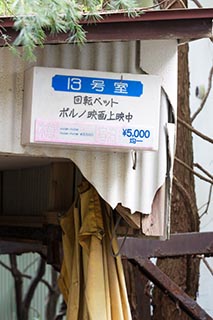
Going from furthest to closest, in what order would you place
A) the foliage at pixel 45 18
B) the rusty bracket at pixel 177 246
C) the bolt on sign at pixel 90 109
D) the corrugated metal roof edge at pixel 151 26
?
1. the rusty bracket at pixel 177 246
2. the bolt on sign at pixel 90 109
3. the corrugated metal roof edge at pixel 151 26
4. the foliage at pixel 45 18

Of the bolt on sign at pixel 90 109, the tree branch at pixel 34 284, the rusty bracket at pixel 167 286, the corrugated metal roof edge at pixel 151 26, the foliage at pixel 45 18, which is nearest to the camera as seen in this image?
the foliage at pixel 45 18

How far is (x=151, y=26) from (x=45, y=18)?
17.7 inches

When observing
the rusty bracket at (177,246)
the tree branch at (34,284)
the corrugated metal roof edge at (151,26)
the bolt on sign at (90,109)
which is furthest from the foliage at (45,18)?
the tree branch at (34,284)

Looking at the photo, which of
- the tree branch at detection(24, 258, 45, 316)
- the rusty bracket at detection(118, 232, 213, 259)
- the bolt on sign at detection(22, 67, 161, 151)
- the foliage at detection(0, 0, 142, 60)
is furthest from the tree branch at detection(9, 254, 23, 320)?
the foliage at detection(0, 0, 142, 60)

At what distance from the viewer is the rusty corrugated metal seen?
2.81 meters

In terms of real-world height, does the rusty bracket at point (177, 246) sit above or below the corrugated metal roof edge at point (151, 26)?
below

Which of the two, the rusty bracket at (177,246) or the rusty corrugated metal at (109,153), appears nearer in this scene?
the rusty corrugated metal at (109,153)

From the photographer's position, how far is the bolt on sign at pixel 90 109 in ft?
8.95

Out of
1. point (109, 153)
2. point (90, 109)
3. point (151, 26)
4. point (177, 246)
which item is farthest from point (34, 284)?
point (151, 26)

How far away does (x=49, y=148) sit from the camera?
9.34 feet

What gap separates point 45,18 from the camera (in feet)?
8.05

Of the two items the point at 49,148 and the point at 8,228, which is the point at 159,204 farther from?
the point at 8,228

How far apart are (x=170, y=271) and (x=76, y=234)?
2.47 metres

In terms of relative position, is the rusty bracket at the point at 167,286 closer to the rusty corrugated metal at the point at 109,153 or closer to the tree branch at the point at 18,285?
the rusty corrugated metal at the point at 109,153
